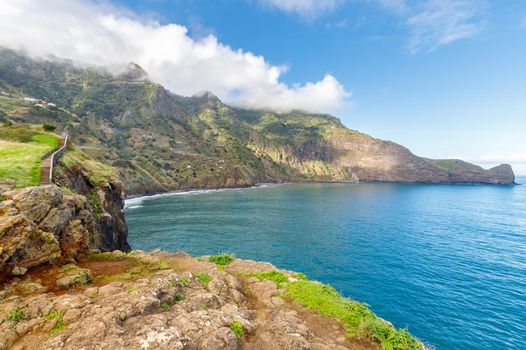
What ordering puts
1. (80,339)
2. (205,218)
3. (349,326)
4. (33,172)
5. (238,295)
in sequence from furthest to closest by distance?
(205,218) < (33,172) < (238,295) < (349,326) < (80,339)

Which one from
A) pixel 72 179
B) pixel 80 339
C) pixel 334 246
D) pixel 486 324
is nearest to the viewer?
pixel 80 339

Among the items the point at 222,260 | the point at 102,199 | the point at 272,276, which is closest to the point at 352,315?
the point at 272,276

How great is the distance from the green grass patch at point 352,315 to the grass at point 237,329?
5231 millimetres

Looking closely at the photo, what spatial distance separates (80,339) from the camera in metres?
9.16

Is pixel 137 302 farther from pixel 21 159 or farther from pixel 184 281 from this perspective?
pixel 21 159

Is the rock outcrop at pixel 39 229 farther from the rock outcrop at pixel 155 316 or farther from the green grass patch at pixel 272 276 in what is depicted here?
the green grass patch at pixel 272 276

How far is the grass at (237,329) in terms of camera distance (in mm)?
11180

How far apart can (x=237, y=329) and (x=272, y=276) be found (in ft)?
26.5

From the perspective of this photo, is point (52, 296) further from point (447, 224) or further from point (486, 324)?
point (447, 224)

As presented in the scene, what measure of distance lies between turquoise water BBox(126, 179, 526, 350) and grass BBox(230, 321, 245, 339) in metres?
23.1

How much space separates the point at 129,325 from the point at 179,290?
387cm

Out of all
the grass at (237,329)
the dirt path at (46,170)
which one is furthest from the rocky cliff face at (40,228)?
the grass at (237,329)

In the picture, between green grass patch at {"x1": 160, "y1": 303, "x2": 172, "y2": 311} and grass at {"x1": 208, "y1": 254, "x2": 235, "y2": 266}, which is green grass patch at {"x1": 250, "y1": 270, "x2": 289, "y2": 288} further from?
green grass patch at {"x1": 160, "y1": 303, "x2": 172, "y2": 311}

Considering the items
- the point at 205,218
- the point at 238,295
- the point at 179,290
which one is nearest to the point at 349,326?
the point at 238,295
